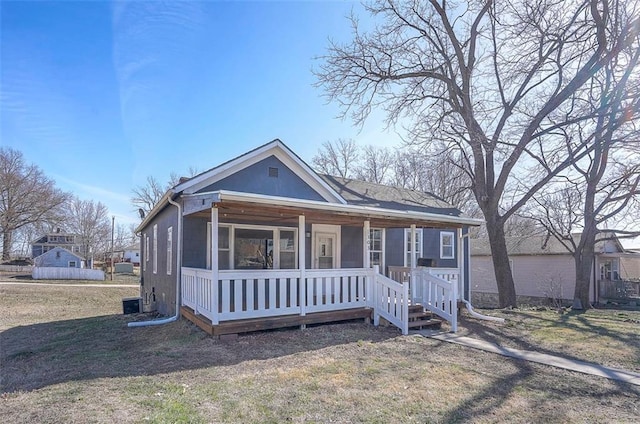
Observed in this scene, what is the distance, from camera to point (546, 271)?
2398cm

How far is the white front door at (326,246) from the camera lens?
1187cm

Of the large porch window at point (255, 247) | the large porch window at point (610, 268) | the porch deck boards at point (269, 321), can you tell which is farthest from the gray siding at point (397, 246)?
the large porch window at point (610, 268)

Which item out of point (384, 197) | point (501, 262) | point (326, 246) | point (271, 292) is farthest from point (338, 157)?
point (271, 292)

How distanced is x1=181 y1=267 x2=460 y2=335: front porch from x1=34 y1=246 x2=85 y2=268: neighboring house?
36285mm

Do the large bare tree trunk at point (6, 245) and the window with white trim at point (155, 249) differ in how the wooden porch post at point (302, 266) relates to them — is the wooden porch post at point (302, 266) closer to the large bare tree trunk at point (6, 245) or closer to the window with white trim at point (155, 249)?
the window with white trim at point (155, 249)

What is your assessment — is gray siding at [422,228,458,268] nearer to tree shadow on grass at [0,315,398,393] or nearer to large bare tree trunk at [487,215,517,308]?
large bare tree trunk at [487,215,517,308]

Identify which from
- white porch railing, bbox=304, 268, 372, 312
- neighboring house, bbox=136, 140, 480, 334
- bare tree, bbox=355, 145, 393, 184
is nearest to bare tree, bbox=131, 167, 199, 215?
bare tree, bbox=355, 145, 393, 184

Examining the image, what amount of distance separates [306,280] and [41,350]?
512cm

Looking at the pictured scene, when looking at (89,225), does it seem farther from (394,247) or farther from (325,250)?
(394,247)

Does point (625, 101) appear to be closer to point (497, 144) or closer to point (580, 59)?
point (580, 59)

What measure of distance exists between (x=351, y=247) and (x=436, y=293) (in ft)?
12.5

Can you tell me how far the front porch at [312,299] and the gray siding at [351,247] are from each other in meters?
2.77

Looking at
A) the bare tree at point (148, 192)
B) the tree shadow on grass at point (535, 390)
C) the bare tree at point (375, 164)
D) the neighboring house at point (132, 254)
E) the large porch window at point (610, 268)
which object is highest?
the bare tree at point (375, 164)

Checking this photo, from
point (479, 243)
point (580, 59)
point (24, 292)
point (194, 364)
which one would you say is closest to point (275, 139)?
point (194, 364)
